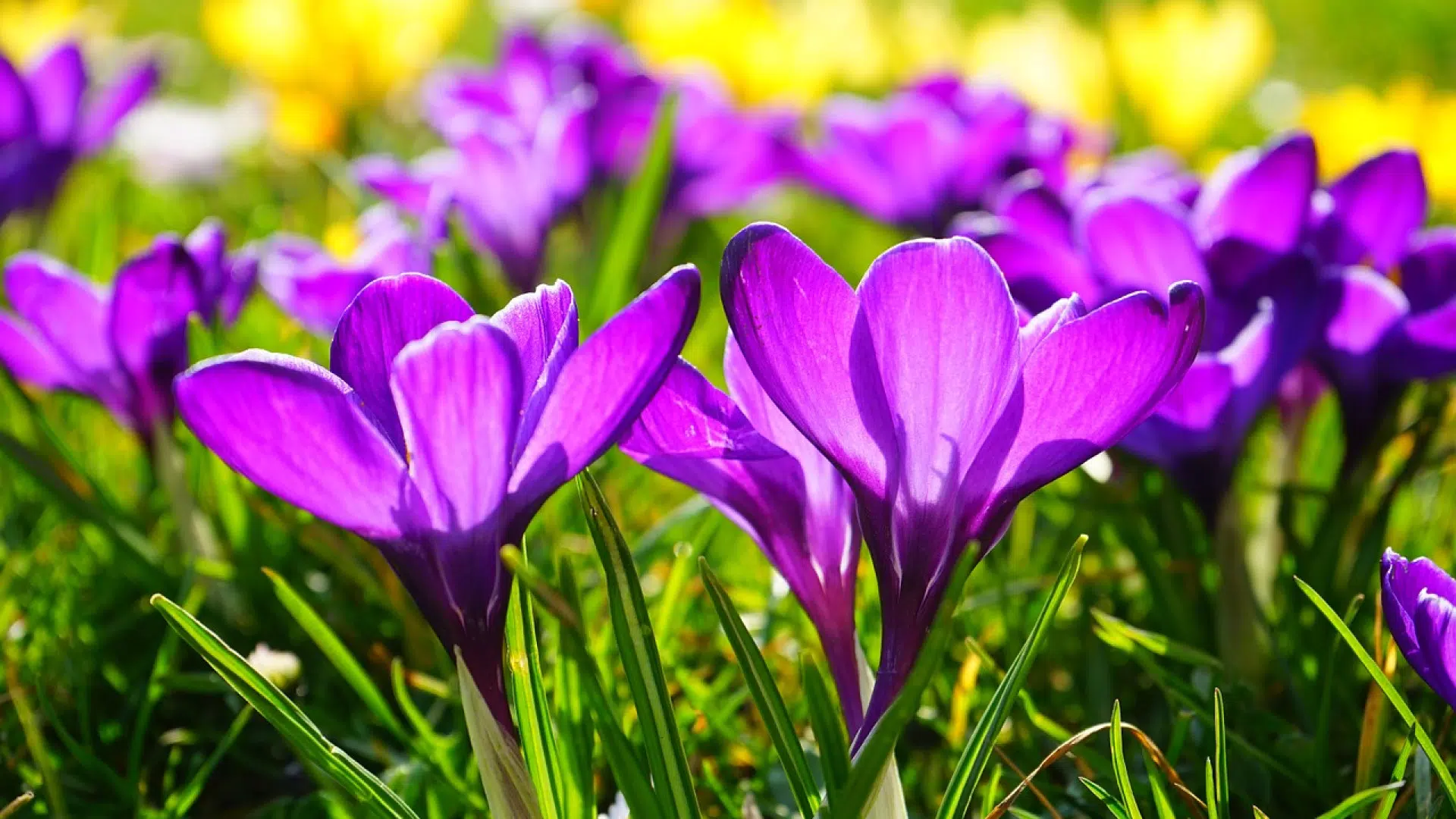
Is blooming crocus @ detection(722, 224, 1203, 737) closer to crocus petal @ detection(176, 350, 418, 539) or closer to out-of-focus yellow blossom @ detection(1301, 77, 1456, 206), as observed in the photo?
crocus petal @ detection(176, 350, 418, 539)

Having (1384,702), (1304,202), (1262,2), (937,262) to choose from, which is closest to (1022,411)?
(937,262)

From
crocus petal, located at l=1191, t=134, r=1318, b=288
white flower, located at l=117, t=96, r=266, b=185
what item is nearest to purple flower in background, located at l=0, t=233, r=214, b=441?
crocus petal, located at l=1191, t=134, r=1318, b=288

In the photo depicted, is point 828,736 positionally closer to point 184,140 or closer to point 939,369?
point 939,369

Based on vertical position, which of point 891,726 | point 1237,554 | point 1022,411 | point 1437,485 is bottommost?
point 1437,485

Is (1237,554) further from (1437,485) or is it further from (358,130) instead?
(358,130)

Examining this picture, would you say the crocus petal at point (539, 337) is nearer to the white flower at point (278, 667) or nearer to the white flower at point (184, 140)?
the white flower at point (278, 667)
